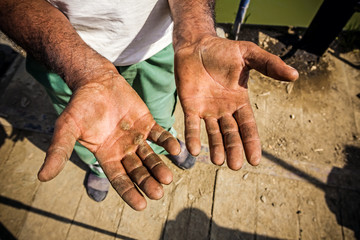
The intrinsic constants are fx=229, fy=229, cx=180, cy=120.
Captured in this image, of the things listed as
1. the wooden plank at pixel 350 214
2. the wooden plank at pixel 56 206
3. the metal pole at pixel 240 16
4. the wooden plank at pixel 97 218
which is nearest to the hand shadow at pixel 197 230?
the wooden plank at pixel 97 218

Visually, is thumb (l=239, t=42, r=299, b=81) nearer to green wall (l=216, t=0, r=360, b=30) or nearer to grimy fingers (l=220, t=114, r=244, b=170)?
grimy fingers (l=220, t=114, r=244, b=170)

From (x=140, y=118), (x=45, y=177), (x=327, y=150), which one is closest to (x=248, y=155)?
(x=140, y=118)

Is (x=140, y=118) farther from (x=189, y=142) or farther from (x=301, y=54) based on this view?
(x=301, y=54)

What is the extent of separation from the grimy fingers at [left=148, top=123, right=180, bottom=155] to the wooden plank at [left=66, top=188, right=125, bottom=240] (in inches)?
53.3

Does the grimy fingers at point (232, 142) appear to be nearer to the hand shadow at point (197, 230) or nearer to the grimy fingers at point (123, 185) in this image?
the grimy fingers at point (123, 185)

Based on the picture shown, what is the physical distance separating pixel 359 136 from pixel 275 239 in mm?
1695

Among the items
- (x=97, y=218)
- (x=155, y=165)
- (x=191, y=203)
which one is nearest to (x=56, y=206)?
(x=97, y=218)

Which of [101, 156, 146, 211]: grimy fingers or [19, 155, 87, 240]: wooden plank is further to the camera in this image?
[19, 155, 87, 240]: wooden plank

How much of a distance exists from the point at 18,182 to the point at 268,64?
2.83 metres

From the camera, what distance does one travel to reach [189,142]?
1.42 metres

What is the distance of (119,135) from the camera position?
4.83 feet

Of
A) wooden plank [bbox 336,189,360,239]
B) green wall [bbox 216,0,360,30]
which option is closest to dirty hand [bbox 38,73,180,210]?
wooden plank [bbox 336,189,360,239]

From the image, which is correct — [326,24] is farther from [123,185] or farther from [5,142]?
[5,142]

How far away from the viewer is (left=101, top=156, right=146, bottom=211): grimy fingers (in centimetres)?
130
